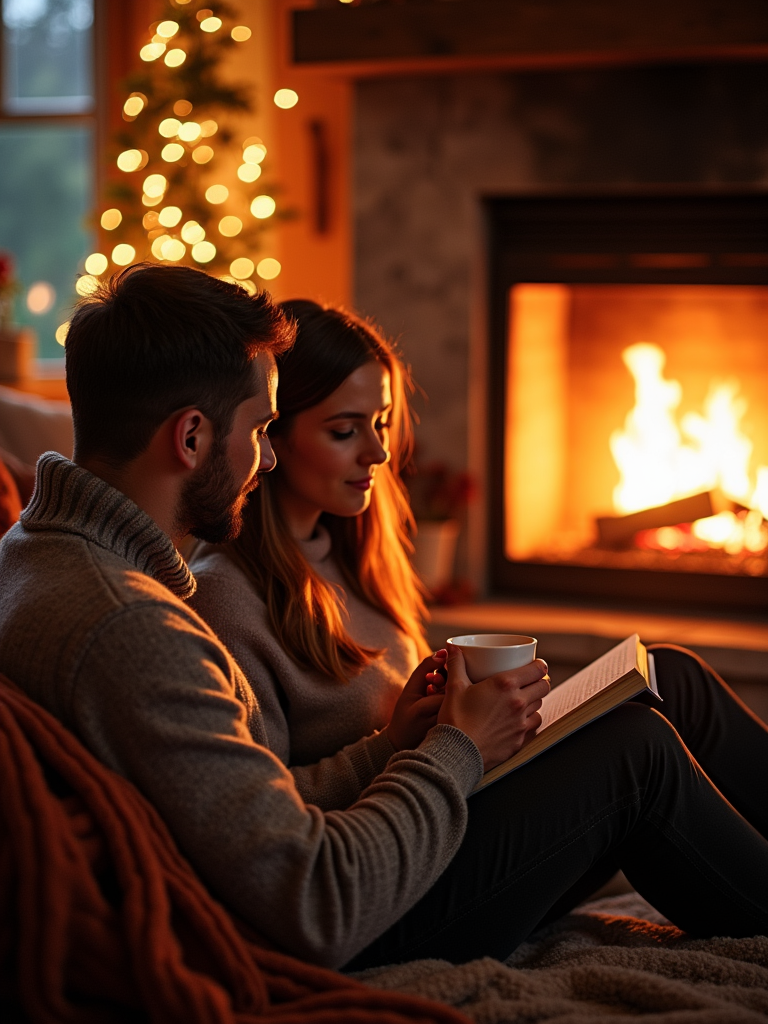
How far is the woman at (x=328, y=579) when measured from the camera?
1363mm

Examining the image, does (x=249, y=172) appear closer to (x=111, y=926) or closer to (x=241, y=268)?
(x=241, y=268)

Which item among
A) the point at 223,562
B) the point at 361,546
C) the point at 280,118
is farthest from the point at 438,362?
the point at 223,562

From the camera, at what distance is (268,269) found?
3.21 meters

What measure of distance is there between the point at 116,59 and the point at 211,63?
0.64 m

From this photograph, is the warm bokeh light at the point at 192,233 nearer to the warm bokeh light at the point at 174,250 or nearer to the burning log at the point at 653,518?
the warm bokeh light at the point at 174,250

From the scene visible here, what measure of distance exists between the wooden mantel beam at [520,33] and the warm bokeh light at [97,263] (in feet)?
2.73

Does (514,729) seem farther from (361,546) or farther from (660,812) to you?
(361,546)

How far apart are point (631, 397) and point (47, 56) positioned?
2114mm

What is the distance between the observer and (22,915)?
2.89ft

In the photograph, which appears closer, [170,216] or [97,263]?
[170,216]

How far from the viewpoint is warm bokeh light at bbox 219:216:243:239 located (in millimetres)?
3168

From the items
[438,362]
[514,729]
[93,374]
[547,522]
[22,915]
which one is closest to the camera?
[22,915]

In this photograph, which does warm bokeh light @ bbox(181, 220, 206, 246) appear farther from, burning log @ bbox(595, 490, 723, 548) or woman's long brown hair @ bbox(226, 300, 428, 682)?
woman's long brown hair @ bbox(226, 300, 428, 682)

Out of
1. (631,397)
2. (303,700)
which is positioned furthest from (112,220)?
(303,700)
